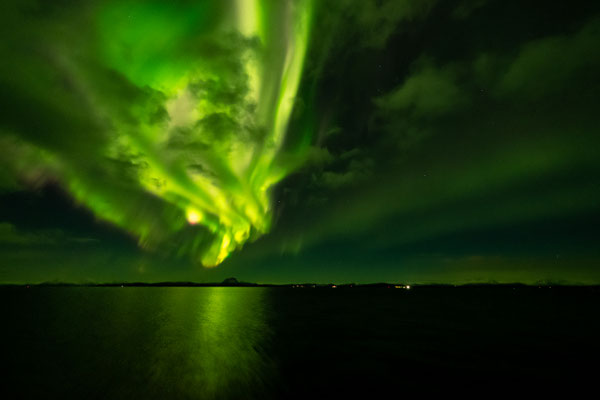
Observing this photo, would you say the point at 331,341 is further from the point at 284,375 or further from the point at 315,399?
the point at 315,399

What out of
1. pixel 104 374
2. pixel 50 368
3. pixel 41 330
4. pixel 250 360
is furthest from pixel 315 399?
pixel 41 330

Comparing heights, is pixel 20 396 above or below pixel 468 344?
below

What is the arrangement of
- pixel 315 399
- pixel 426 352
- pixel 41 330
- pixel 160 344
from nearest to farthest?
pixel 315 399
pixel 426 352
pixel 160 344
pixel 41 330

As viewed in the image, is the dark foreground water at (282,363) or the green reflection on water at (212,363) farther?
the green reflection on water at (212,363)

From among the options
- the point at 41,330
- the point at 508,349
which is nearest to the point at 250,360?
the point at 508,349

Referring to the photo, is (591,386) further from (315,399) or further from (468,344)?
(315,399)

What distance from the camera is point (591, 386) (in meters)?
15.5

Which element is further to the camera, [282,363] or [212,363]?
[282,363]

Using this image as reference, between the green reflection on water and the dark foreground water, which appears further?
the green reflection on water

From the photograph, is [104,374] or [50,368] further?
[50,368]

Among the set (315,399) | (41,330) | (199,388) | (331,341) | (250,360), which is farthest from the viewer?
(41,330)

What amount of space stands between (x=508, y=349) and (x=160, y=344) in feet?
101

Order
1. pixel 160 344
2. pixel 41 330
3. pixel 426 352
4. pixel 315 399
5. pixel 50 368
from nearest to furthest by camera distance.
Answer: pixel 315 399 → pixel 50 368 → pixel 426 352 → pixel 160 344 → pixel 41 330

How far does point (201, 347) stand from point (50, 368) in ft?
33.5
